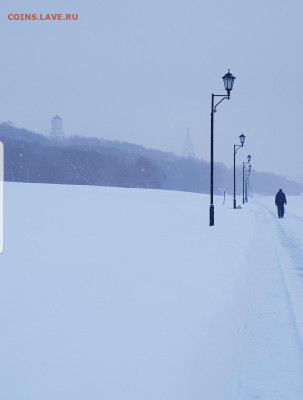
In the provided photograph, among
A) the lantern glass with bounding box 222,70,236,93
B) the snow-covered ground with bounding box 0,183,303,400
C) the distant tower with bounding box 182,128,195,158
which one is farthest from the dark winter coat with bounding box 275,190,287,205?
the distant tower with bounding box 182,128,195,158

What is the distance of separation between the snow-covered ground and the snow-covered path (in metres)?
0.01

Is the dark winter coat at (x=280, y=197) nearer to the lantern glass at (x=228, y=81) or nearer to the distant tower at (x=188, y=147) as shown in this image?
the lantern glass at (x=228, y=81)

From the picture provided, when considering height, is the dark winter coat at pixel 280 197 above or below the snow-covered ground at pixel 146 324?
above

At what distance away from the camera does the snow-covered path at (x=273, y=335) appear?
4.44 metres

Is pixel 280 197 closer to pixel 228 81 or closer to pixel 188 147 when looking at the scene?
pixel 228 81

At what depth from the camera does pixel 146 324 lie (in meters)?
5.00

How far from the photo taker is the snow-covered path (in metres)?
4.44

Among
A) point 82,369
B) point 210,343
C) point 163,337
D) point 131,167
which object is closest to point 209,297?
point 210,343

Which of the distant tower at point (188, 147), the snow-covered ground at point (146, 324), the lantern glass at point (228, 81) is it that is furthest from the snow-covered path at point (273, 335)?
the distant tower at point (188, 147)

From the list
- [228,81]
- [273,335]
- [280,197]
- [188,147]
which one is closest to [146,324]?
[273,335]

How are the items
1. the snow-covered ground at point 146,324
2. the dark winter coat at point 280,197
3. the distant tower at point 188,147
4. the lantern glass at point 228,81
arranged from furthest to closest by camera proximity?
the distant tower at point 188,147
the dark winter coat at point 280,197
the lantern glass at point 228,81
the snow-covered ground at point 146,324

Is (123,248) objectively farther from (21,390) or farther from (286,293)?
(21,390)

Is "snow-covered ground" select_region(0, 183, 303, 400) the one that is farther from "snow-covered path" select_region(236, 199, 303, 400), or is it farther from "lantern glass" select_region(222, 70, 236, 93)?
"lantern glass" select_region(222, 70, 236, 93)

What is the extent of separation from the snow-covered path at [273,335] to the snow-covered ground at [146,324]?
14 mm
